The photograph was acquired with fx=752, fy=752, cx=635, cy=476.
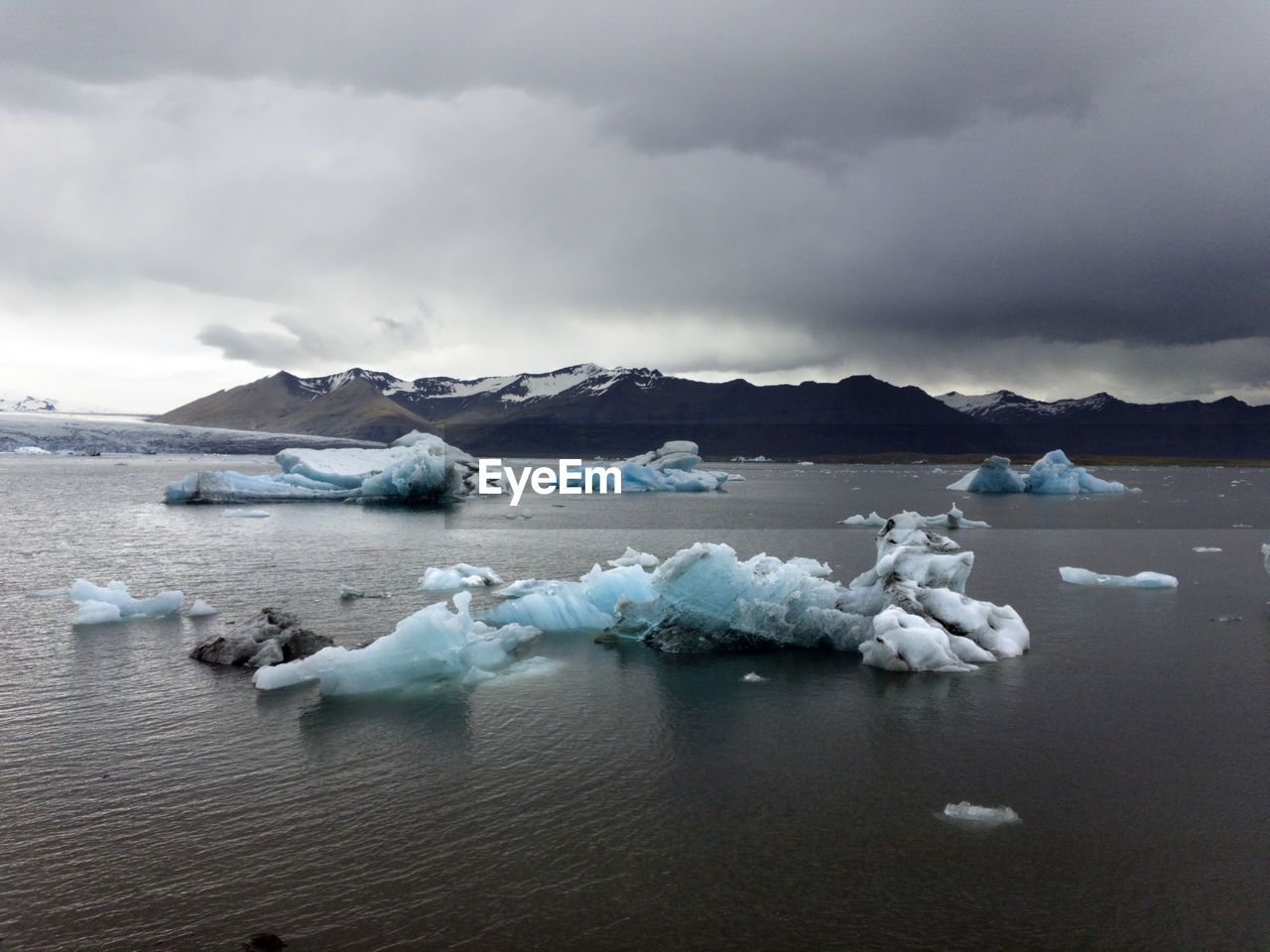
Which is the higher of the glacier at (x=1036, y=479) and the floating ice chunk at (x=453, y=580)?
the glacier at (x=1036, y=479)

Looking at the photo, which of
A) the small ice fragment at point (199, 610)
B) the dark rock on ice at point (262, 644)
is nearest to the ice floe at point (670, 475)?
the small ice fragment at point (199, 610)

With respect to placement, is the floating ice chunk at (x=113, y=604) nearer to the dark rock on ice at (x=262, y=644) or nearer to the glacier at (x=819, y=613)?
the dark rock on ice at (x=262, y=644)

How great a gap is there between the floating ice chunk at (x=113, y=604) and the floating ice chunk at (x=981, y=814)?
12390mm

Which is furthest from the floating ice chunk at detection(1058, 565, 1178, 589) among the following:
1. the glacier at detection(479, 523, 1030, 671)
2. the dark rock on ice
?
the dark rock on ice

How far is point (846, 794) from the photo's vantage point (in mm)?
6395

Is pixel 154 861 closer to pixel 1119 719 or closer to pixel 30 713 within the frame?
→ pixel 30 713

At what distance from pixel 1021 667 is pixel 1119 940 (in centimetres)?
637

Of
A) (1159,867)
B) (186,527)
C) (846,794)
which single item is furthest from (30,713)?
(186,527)

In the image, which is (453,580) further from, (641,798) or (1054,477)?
(1054,477)

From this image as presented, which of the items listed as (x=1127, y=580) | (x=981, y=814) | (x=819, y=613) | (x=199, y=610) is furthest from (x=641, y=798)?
(x=1127, y=580)

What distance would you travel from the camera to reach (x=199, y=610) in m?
12.7

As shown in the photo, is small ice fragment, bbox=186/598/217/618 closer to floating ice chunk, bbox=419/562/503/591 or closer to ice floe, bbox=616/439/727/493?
floating ice chunk, bbox=419/562/503/591

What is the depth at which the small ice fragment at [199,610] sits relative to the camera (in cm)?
1270

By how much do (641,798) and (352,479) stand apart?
40.3m
